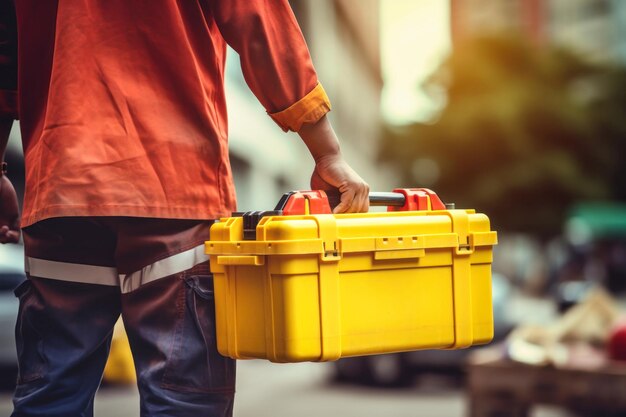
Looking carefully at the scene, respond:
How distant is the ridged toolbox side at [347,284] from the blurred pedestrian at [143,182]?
7 centimetres

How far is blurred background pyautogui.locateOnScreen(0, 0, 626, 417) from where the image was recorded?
555 cm

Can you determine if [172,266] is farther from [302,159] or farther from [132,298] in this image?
[302,159]

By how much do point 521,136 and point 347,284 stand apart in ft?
120

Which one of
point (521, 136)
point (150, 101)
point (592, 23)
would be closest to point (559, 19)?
point (592, 23)

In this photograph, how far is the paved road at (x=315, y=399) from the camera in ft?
29.7

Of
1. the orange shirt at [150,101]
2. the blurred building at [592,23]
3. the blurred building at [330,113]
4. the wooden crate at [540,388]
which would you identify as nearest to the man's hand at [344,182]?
the orange shirt at [150,101]

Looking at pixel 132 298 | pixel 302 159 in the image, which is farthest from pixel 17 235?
pixel 302 159

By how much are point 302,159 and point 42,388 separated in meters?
26.6

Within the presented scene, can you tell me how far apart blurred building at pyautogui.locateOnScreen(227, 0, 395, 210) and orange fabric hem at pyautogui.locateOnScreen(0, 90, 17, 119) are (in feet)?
51.4

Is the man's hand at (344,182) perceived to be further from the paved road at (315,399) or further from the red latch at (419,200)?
the paved road at (315,399)

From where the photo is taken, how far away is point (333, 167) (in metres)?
2.09

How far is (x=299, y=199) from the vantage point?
204 centimetres

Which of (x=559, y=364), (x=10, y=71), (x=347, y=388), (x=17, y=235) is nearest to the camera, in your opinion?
(x=10, y=71)

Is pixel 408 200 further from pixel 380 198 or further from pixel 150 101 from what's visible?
pixel 150 101
